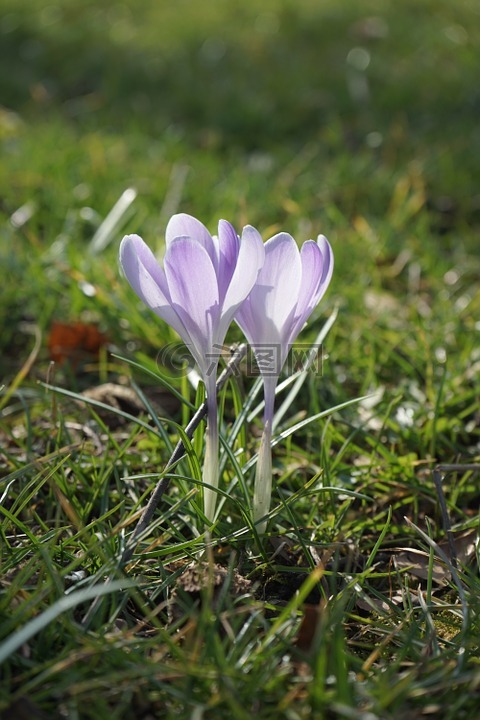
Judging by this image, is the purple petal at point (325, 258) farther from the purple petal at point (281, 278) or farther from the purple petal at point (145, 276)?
the purple petal at point (145, 276)

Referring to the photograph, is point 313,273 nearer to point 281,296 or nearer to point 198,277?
point 281,296

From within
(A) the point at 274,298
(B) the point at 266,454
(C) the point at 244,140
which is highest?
(A) the point at 274,298

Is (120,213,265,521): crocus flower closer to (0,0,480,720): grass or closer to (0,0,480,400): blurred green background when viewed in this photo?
(0,0,480,720): grass

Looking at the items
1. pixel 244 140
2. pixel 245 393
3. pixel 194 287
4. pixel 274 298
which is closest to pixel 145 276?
pixel 194 287

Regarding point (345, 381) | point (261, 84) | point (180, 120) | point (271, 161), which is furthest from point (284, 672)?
point (261, 84)

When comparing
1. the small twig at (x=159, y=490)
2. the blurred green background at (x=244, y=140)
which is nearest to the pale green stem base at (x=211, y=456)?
the small twig at (x=159, y=490)

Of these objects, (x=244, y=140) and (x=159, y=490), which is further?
(x=244, y=140)

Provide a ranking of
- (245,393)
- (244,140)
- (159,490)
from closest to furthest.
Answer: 1. (159,490)
2. (245,393)
3. (244,140)
